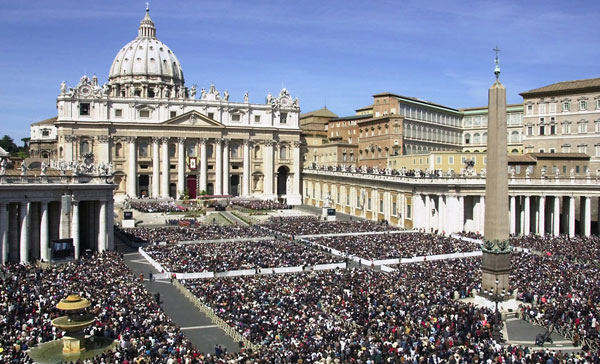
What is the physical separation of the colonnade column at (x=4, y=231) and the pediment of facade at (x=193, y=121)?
52.3 m

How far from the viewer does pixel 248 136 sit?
95188 mm

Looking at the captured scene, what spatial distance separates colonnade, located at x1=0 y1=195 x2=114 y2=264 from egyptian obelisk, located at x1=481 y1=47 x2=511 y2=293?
27043 mm

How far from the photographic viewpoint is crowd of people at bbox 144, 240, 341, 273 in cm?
3578

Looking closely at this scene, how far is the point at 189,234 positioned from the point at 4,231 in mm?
15703

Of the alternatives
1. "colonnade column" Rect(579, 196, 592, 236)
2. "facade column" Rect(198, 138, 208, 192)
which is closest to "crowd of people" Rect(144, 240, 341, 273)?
"colonnade column" Rect(579, 196, 592, 236)

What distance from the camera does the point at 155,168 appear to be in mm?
89562

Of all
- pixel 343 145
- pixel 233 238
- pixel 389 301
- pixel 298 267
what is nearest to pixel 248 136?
pixel 343 145

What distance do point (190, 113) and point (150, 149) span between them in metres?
8.21

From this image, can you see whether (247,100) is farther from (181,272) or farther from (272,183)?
(181,272)

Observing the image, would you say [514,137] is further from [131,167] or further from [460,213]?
[131,167]

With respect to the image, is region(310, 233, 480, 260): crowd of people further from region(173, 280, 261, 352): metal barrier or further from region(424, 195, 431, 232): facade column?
region(173, 280, 261, 352): metal barrier

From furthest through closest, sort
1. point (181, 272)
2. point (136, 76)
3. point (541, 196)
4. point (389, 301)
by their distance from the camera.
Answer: point (136, 76) → point (541, 196) → point (181, 272) → point (389, 301)

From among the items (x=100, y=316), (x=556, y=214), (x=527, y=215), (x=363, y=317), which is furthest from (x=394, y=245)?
(x=100, y=316)

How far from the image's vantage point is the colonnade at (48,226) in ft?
127
